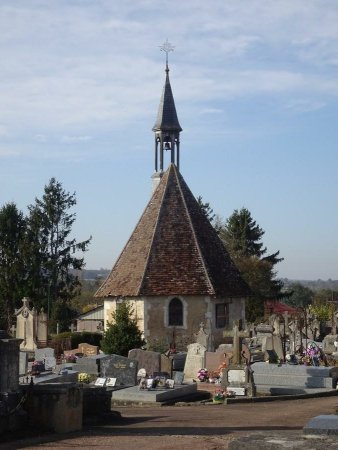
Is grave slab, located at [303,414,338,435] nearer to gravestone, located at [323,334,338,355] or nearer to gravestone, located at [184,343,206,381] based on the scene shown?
gravestone, located at [184,343,206,381]

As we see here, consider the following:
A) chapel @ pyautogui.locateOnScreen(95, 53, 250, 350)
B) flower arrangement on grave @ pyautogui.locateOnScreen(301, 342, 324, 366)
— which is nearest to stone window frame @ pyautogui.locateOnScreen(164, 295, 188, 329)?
chapel @ pyautogui.locateOnScreen(95, 53, 250, 350)

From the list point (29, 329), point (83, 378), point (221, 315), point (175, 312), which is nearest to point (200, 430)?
point (83, 378)

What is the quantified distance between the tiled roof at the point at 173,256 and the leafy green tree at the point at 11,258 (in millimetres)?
17757

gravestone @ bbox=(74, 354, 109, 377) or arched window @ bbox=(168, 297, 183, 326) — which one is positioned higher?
arched window @ bbox=(168, 297, 183, 326)

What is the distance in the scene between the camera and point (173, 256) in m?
33.9

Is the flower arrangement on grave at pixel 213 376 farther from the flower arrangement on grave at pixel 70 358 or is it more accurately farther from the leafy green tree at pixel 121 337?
the flower arrangement on grave at pixel 70 358

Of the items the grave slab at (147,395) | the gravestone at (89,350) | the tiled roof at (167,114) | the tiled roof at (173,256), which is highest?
the tiled roof at (167,114)

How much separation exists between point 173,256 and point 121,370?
13436mm

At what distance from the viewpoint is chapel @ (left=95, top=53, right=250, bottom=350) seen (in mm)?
32781

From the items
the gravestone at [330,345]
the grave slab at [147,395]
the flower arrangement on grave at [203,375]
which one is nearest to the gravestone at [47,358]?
the flower arrangement on grave at [203,375]

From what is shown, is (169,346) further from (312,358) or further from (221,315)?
(312,358)

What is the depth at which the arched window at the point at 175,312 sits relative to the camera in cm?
3300

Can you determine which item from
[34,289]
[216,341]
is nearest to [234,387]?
[216,341]

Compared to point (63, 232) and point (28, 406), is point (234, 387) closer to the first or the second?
point (28, 406)
